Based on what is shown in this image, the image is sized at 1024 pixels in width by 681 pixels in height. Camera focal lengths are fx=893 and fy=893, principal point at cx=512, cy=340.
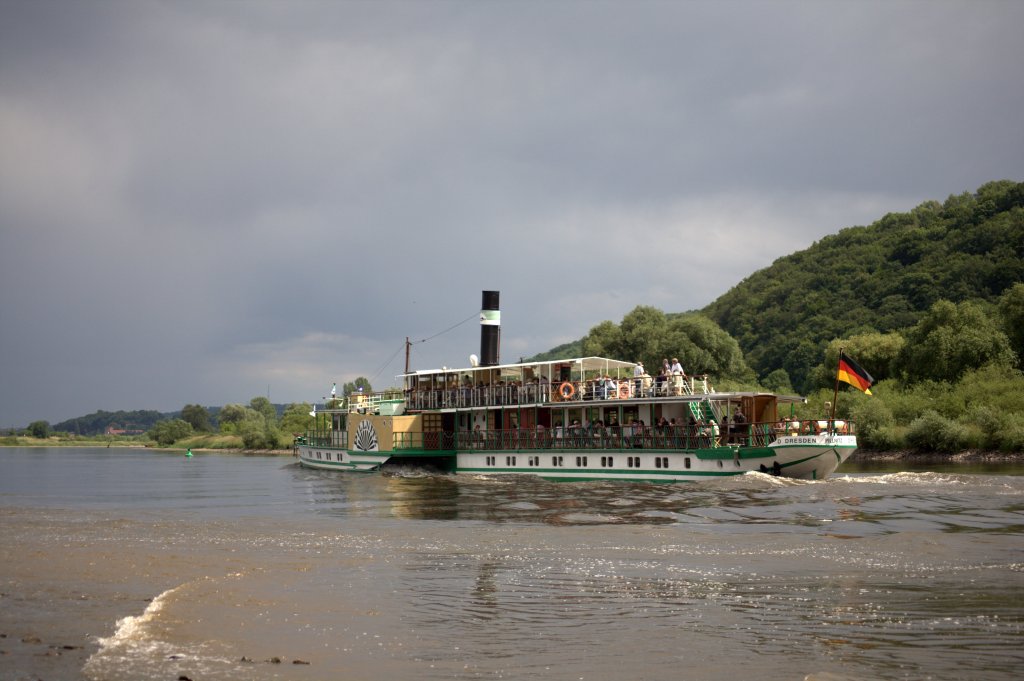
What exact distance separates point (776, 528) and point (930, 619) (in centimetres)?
1022

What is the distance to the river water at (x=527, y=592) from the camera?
10.2 metres

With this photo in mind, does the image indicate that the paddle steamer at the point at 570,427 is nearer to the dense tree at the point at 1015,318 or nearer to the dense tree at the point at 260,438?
the dense tree at the point at 1015,318

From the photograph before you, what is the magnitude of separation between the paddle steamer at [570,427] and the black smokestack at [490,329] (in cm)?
7

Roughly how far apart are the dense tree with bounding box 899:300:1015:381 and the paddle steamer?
28.1 metres

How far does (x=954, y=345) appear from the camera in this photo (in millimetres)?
66875

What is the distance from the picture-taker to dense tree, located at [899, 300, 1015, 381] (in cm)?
6544

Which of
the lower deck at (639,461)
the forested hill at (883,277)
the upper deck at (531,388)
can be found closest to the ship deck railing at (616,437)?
the lower deck at (639,461)

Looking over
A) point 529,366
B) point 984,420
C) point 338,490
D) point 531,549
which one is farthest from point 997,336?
point 531,549

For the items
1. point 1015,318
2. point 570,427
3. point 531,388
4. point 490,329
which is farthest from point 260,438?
point 1015,318

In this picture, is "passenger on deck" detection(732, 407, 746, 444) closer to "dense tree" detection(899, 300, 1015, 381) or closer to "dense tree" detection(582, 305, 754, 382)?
"dense tree" detection(899, 300, 1015, 381)

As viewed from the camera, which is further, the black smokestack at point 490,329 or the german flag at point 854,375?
the black smokestack at point 490,329

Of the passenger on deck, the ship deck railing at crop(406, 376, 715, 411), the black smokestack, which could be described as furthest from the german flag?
the black smokestack

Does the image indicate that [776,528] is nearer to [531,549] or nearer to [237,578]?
[531,549]

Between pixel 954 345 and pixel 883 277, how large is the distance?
3825cm
